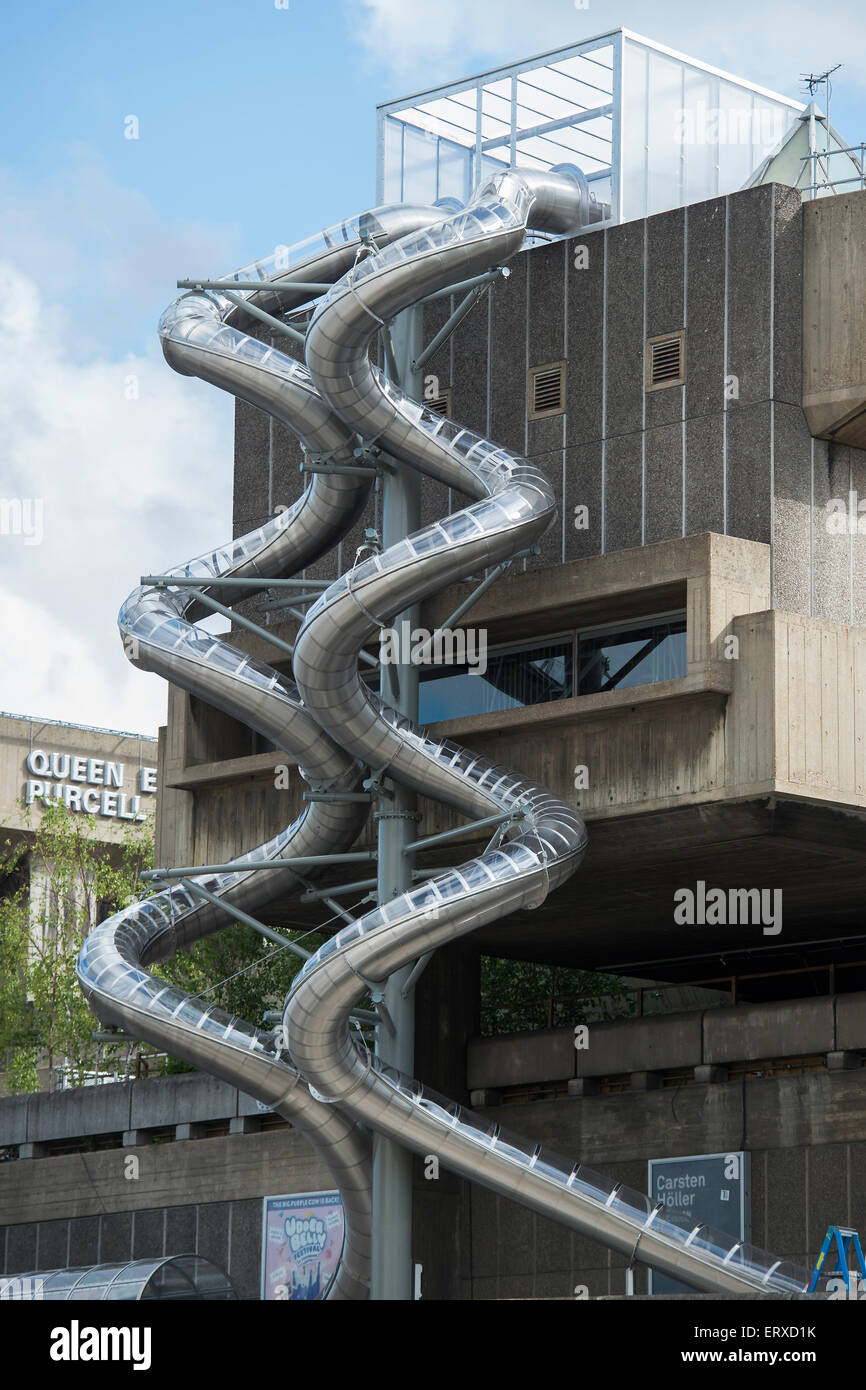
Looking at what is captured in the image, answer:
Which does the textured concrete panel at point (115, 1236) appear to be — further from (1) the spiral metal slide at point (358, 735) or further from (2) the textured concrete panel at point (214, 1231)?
(1) the spiral metal slide at point (358, 735)

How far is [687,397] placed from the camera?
30.1m

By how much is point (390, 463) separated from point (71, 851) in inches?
1064

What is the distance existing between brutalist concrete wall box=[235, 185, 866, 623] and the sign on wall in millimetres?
8457

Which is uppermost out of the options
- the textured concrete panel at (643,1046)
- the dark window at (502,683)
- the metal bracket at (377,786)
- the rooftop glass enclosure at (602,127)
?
the rooftop glass enclosure at (602,127)

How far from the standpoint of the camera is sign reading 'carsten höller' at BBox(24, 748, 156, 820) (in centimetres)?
6956

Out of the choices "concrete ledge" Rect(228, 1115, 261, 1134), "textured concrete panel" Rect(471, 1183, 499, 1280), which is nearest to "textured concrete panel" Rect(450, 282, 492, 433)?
Answer: "textured concrete panel" Rect(471, 1183, 499, 1280)

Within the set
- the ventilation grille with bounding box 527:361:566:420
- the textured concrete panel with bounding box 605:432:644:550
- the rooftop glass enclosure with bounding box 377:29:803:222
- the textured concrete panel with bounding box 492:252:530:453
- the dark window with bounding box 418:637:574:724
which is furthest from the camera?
the rooftop glass enclosure with bounding box 377:29:803:222

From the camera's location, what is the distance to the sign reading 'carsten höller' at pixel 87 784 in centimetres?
6956

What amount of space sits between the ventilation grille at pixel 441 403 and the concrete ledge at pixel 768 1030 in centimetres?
981

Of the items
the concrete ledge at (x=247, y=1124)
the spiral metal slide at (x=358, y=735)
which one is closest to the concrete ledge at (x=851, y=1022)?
the spiral metal slide at (x=358, y=735)

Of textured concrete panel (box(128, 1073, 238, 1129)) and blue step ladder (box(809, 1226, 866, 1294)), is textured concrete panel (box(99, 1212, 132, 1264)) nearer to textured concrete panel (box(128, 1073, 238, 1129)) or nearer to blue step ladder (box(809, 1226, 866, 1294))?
textured concrete panel (box(128, 1073, 238, 1129))

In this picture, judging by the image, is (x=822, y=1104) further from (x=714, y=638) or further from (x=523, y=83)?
(x=523, y=83)
